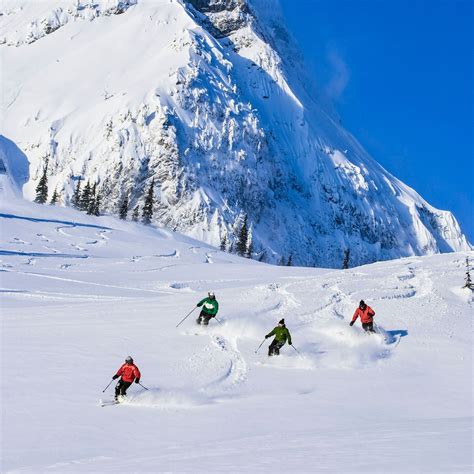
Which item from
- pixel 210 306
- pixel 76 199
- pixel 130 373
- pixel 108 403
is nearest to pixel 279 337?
pixel 210 306

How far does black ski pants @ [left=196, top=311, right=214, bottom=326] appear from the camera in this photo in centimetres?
1842

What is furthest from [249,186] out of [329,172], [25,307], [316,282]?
[25,307]

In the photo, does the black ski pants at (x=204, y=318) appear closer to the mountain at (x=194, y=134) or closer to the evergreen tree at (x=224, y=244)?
the evergreen tree at (x=224, y=244)

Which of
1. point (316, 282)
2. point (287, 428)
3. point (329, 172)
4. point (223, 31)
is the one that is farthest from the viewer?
point (223, 31)

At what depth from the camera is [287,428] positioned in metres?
10.4

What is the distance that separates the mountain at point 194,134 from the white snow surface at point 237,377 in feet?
265

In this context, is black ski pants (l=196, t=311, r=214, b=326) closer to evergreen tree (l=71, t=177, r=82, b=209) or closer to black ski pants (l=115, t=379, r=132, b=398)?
black ski pants (l=115, t=379, r=132, b=398)

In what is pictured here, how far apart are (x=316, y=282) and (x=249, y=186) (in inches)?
3909

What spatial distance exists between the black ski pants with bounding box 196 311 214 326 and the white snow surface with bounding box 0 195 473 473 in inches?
10.4

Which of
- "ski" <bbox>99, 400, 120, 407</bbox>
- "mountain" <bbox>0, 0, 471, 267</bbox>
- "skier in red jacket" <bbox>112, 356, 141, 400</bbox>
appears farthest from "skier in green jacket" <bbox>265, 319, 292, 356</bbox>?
"mountain" <bbox>0, 0, 471, 267</bbox>

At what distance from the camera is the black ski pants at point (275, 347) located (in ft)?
53.1

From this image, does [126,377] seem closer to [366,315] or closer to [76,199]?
[366,315]

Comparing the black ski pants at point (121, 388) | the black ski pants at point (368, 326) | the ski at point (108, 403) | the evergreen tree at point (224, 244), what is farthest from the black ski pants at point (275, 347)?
the evergreen tree at point (224, 244)

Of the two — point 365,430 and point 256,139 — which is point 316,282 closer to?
point 365,430
